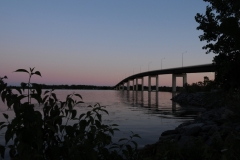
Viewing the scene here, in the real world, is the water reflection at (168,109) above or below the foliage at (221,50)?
below

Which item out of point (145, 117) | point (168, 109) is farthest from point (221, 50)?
point (168, 109)

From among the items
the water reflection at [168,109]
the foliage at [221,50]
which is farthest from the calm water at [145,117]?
the foliage at [221,50]

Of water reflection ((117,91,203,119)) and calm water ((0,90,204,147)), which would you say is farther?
water reflection ((117,91,203,119))

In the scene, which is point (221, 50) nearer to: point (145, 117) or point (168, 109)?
point (145, 117)

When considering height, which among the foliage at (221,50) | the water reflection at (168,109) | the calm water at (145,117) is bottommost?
the water reflection at (168,109)

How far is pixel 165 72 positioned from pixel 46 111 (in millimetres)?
100954

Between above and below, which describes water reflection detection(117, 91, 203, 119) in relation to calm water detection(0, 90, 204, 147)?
below

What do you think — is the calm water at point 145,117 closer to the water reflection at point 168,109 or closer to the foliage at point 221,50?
the water reflection at point 168,109

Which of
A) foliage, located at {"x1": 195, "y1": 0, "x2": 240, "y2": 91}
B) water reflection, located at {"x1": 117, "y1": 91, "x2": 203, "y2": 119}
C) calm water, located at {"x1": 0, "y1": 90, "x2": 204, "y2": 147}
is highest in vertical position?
foliage, located at {"x1": 195, "y1": 0, "x2": 240, "y2": 91}

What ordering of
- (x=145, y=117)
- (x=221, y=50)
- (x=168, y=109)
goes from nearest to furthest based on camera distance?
(x=221, y=50)
(x=145, y=117)
(x=168, y=109)

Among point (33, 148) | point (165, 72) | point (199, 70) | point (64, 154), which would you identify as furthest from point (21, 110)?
point (165, 72)

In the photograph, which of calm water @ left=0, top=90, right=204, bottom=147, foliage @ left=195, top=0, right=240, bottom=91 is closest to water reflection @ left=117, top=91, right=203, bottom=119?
calm water @ left=0, top=90, right=204, bottom=147

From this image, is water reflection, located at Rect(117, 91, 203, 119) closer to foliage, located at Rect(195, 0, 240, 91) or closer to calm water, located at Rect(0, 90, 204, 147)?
calm water, located at Rect(0, 90, 204, 147)

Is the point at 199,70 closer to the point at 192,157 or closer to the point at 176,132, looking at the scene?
the point at 176,132
